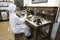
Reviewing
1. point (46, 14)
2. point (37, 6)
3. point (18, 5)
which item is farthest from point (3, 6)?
point (46, 14)

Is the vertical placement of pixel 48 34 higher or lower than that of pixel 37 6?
lower

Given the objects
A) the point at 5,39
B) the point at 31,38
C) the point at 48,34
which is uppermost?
the point at 48,34

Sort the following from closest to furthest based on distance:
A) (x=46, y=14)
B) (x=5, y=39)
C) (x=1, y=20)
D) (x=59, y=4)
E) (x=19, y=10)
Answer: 1. (x=59, y=4)
2. (x=46, y=14)
3. (x=5, y=39)
4. (x=19, y=10)
5. (x=1, y=20)

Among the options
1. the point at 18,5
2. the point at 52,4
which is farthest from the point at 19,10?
the point at 52,4

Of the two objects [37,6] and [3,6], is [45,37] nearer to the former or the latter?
[37,6]

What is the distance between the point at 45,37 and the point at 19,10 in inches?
73.4

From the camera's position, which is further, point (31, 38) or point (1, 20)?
point (1, 20)

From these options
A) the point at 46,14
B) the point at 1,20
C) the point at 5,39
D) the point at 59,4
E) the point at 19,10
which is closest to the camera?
the point at 59,4

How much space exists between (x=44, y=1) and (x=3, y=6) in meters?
3.36

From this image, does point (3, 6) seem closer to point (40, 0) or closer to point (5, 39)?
point (5, 39)

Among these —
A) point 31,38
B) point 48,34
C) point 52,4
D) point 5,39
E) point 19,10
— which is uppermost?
point 52,4

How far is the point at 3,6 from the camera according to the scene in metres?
5.33

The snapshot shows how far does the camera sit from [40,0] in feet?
8.84

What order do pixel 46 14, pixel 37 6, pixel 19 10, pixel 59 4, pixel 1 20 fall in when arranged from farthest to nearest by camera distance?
pixel 1 20, pixel 19 10, pixel 37 6, pixel 46 14, pixel 59 4
